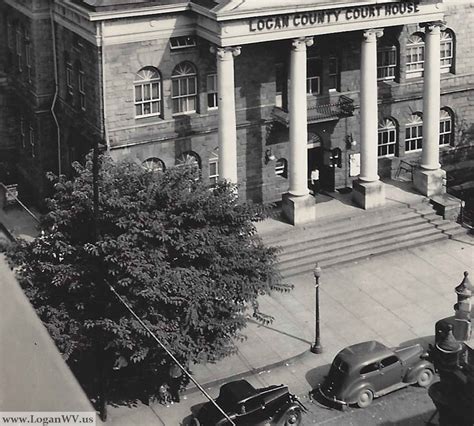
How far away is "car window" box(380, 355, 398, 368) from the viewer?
25769 millimetres

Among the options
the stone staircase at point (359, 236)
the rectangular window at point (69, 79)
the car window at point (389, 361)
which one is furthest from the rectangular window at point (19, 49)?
the car window at point (389, 361)

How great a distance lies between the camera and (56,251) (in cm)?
2388

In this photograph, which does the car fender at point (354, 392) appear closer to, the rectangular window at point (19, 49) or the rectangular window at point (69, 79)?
the rectangular window at point (69, 79)

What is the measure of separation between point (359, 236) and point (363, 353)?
10879mm

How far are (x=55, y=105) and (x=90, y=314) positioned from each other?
1780 centimetres

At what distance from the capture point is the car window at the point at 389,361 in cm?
2577

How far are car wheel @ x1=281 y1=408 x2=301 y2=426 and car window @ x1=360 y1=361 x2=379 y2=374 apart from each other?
2466mm

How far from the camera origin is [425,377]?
26516mm

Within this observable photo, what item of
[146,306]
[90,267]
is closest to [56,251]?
[90,267]

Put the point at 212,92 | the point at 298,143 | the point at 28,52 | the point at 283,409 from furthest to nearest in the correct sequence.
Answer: the point at 28,52 < the point at 212,92 < the point at 298,143 < the point at 283,409

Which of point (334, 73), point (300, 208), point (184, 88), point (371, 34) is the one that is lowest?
point (300, 208)

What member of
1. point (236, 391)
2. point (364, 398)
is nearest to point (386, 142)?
point (364, 398)

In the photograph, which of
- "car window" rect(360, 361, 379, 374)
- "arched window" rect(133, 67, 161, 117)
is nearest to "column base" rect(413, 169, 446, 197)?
"arched window" rect(133, 67, 161, 117)

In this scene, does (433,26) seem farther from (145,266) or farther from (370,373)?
(145,266)
